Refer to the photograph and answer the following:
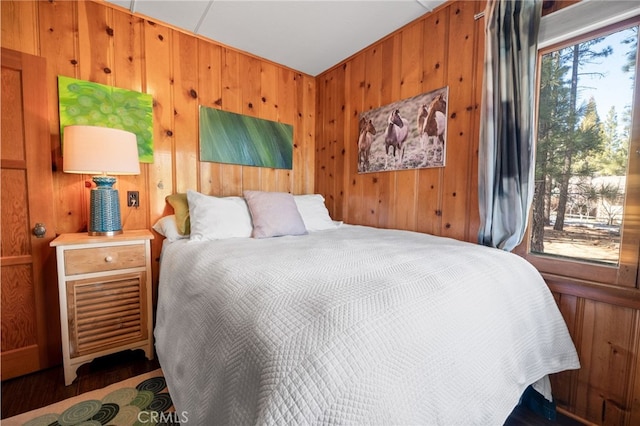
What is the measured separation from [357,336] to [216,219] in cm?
135

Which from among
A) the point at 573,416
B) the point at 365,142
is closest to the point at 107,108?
the point at 365,142

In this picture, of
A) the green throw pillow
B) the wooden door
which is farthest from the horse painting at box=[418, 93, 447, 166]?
the wooden door

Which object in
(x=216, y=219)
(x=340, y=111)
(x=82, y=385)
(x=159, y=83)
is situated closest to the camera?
(x=82, y=385)

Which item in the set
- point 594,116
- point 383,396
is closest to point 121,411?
point 383,396

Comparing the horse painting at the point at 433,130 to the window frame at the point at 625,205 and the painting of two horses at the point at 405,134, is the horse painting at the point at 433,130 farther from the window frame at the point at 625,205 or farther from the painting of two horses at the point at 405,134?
the window frame at the point at 625,205

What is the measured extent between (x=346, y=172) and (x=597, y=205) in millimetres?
1703

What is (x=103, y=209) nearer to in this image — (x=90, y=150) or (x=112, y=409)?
(x=90, y=150)

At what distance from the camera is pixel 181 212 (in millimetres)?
1806

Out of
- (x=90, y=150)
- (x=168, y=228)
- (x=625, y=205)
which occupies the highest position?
(x=90, y=150)

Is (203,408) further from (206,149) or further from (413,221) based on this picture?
(206,149)

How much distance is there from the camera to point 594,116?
1.26 metres

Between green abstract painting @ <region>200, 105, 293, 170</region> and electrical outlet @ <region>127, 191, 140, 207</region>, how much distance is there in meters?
0.54

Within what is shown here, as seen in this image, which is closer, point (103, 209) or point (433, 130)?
point (103, 209)

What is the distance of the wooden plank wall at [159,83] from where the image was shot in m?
1.61
